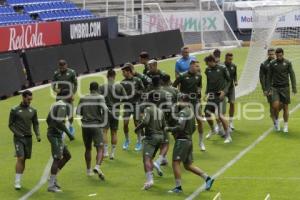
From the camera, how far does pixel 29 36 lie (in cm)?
3506

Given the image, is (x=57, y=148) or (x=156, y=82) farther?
(x=156, y=82)

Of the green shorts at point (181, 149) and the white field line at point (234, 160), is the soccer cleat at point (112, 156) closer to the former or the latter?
the white field line at point (234, 160)

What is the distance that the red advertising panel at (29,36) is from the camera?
32975 millimetres

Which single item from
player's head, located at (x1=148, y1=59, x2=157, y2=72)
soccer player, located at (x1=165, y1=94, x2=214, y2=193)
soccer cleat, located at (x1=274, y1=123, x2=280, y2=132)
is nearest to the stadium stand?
soccer cleat, located at (x1=274, y1=123, x2=280, y2=132)

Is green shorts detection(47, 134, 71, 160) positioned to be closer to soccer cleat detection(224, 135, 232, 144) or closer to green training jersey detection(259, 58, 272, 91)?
soccer cleat detection(224, 135, 232, 144)

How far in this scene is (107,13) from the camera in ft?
160

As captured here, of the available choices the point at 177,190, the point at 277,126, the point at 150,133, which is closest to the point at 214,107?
the point at 277,126

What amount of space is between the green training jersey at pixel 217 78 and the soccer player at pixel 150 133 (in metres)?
4.28

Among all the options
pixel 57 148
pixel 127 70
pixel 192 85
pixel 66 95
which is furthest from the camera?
pixel 66 95

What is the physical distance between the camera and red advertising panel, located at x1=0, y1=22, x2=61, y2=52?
108 feet

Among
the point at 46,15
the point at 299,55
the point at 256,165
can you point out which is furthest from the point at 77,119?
the point at 46,15

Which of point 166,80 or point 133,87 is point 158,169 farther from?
point 133,87

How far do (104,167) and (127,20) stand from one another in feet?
103

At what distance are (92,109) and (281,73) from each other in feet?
21.0
